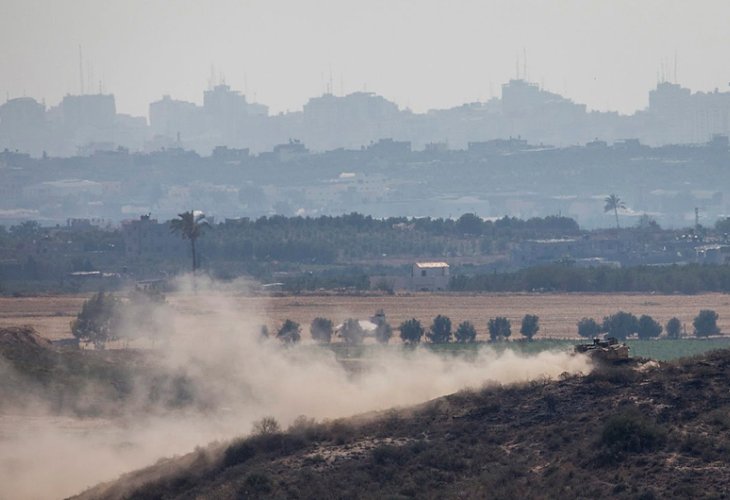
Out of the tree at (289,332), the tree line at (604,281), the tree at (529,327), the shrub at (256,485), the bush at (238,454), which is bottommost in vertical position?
the shrub at (256,485)

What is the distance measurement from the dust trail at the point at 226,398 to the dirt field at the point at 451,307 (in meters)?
34.8

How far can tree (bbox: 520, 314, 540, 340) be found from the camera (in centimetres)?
11012

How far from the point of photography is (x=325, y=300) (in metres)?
136

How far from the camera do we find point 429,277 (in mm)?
162625

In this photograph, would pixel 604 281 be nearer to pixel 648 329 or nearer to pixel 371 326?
pixel 648 329

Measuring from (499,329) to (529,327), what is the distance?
227 centimetres

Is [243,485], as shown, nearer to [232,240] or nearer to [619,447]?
[619,447]

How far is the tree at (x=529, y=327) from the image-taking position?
361 feet

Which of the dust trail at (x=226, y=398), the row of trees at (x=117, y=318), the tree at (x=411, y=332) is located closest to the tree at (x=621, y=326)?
the tree at (x=411, y=332)

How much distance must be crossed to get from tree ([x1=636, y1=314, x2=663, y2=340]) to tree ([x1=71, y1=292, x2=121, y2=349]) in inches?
1260

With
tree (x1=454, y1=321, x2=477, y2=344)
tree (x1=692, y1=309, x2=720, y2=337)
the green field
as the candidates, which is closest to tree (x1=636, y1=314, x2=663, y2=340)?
tree (x1=692, y1=309, x2=720, y2=337)

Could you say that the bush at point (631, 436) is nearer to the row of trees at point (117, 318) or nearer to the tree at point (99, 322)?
the row of trees at point (117, 318)

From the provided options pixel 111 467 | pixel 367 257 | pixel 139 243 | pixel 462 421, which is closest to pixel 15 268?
pixel 139 243

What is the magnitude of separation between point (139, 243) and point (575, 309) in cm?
7479
